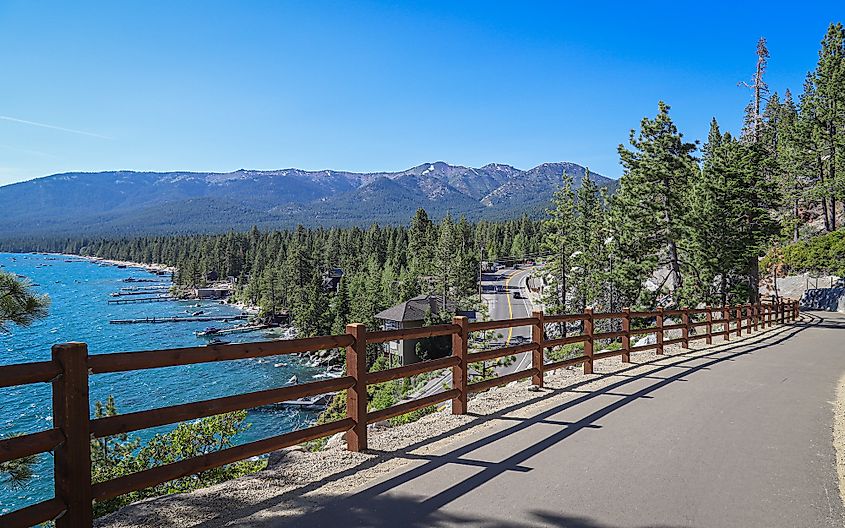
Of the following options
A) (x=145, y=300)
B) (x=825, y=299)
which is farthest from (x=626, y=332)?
(x=145, y=300)

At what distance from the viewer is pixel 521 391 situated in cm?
951

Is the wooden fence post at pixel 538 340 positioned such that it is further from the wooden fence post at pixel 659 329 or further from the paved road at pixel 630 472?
the wooden fence post at pixel 659 329

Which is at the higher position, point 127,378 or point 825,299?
point 825,299

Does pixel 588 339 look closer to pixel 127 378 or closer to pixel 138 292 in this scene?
pixel 127 378

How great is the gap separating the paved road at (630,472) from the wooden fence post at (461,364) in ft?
2.05

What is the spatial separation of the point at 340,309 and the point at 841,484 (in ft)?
200

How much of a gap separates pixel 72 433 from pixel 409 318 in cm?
4699

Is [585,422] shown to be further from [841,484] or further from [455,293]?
[455,293]

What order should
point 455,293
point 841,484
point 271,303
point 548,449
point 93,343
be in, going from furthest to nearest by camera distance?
1. point 271,303
2. point 455,293
3. point 93,343
4. point 548,449
5. point 841,484

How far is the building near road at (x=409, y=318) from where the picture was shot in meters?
47.9

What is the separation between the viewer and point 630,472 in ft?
18.0

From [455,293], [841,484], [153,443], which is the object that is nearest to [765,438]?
[841,484]

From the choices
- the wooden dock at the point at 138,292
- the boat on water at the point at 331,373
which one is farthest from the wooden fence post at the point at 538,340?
the wooden dock at the point at 138,292

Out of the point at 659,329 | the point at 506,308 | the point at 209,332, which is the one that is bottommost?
the point at 209,332
